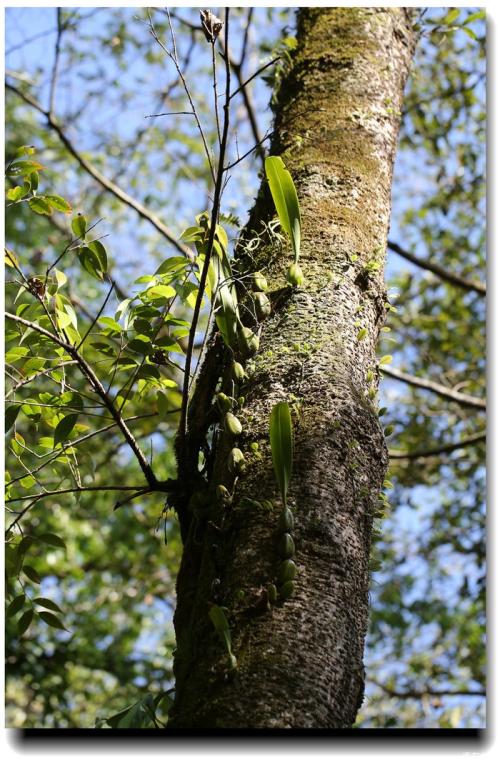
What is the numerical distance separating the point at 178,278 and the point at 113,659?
3.18m

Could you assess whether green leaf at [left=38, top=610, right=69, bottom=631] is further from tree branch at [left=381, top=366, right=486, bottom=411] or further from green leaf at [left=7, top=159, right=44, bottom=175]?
tree branch at [left=381, top=366, right=486, bottom=411]

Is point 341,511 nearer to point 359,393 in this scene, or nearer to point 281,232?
point 359,393

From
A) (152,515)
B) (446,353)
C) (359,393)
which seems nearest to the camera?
(359,393)

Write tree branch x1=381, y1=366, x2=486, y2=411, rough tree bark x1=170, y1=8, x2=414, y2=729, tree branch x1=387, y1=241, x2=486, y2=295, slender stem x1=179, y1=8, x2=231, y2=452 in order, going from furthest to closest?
tree branch x1=387, y1=241, x2=486, y2=295 < tree branch x1=381, y1=366, x2=486, y2=411 < slender stem x1=179, y1=8, x2=231, y2=452 < rough tree bark x1=170, y1=8, x2=414, y2=729

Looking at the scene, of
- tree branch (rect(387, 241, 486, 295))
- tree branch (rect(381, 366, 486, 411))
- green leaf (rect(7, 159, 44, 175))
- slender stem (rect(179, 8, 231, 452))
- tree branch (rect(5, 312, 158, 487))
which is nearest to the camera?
slender stem (rect(179, 8, 231, 452))

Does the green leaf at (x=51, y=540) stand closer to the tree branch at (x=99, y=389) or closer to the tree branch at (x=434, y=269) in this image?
the tree branch at (x=99, y=389)

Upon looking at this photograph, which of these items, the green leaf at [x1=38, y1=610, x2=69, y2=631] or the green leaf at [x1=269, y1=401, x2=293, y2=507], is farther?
the green leaf at [x1=38, y1=610, x2=69, y2=631]

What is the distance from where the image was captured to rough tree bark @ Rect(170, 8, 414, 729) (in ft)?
2.52

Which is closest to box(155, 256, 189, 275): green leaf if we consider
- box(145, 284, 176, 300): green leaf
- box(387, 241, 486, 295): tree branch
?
box(145, 284, 176, 300): green leaf

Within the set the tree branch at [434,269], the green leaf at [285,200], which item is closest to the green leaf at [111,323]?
the green leaf at [285,200]

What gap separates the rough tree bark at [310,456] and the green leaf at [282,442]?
21 millimetres

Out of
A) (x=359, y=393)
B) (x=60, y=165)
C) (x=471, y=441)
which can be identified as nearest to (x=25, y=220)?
(x=60, y=165)

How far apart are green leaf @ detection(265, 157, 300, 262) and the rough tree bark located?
0.15 ft

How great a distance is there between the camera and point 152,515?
425 centimetres
